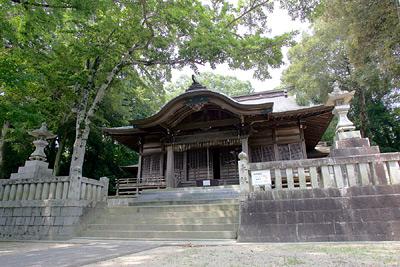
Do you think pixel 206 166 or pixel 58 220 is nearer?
pixel 58 220

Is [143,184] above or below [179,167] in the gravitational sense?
below

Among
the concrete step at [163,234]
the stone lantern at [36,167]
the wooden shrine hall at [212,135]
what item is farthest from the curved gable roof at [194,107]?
the concrete step at [163,234]

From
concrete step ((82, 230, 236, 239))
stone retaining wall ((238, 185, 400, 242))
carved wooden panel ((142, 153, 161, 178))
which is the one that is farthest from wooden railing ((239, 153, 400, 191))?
carved wooden panel ((142, 153, 161, 178))

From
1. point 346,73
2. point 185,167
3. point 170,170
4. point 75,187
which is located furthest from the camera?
point 346,73

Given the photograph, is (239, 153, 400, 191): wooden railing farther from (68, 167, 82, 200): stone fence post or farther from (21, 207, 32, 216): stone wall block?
(21, 207, 32, 216): stone wall block

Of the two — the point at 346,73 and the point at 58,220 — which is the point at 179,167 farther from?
the point at 346,73

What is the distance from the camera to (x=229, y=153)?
13375mm

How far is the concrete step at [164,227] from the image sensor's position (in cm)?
656

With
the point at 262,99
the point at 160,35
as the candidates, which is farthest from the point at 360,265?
the point at 262,99

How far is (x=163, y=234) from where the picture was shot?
6719mm

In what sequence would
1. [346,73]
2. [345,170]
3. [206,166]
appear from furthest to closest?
[346,73], [206,166], [345,170]

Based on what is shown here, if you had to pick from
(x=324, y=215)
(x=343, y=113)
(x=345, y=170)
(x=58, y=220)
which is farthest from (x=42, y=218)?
(x=343, y=113)

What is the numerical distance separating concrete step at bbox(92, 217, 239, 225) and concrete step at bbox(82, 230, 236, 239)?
448 millimetres

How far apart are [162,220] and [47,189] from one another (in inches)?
160
